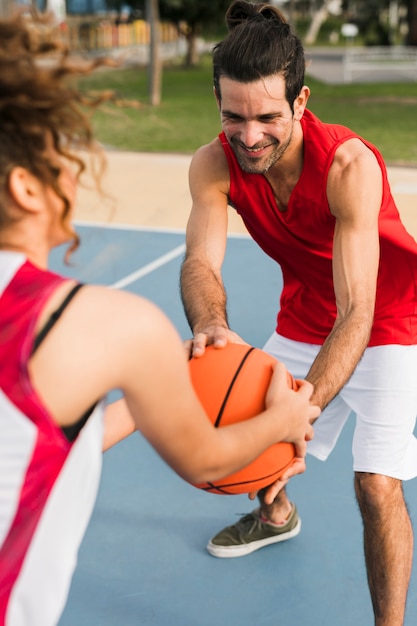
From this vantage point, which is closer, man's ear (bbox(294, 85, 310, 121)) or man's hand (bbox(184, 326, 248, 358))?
man's hand (bbox(184, 326, 248, 358))

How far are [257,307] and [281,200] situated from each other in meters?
4.08

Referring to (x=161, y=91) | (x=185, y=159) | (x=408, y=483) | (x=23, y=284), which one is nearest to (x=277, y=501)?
(x=408, y=483)

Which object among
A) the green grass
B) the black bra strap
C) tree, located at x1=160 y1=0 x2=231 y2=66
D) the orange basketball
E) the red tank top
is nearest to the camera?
the black bra strap

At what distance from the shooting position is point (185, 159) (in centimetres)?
1561

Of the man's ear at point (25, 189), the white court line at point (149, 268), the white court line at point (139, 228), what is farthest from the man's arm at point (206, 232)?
the white court line at point (139, 228)

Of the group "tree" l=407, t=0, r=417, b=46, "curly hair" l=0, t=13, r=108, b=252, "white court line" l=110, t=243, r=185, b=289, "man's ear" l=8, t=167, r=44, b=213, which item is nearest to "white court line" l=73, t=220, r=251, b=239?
"white court line" l=110, t=243, r=185, b=289

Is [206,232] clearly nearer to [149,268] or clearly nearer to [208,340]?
[208,340]

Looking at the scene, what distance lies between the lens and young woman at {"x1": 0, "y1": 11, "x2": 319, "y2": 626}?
194 cm

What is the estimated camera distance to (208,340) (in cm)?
349

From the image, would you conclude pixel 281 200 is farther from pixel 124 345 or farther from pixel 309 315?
pixel 124 345

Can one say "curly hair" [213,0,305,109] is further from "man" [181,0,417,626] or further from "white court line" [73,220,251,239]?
"white court line" [73,220,251,239]

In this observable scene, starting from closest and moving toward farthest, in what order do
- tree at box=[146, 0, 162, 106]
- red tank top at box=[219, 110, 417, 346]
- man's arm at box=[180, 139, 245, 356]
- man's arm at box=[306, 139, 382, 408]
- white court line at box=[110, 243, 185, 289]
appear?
man's arm at box=[306, 139, 382, 408] < red tank top at box=[219, 110, 417, 346] < man's arm at box=[180, 139, 245, 356] < white court line at box=[110, 243, 185, 289] < tree at box=[146, 0, 162, 106]

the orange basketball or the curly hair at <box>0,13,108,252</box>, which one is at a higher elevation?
the curly hair at <box>0,13,108,252</box>

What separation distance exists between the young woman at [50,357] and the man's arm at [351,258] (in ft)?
4.98
